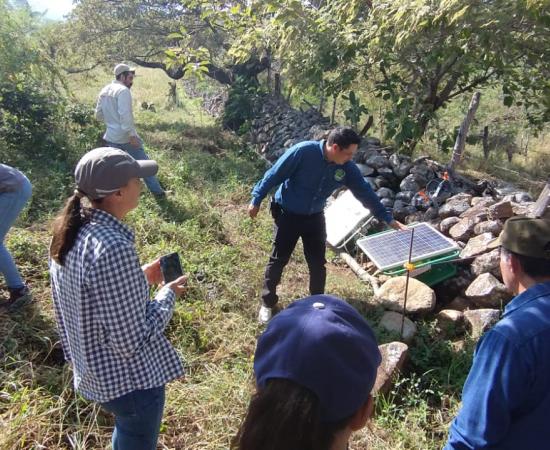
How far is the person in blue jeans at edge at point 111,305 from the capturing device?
1.60 metres

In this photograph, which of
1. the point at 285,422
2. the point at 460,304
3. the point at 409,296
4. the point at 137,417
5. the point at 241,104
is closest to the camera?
the point at 285,422

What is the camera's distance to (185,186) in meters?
6.86

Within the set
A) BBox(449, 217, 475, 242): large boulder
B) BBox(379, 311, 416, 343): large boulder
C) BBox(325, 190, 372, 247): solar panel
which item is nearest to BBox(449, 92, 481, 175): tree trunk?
BBox(449, 217, 475, 242): large boulder

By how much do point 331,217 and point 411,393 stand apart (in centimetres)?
316

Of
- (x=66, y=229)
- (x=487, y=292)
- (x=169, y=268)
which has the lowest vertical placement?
(x=487, y=292)

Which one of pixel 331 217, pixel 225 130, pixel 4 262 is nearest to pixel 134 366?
pixel 4 262

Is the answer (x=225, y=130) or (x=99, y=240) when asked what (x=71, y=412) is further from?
(x=225, y=130)

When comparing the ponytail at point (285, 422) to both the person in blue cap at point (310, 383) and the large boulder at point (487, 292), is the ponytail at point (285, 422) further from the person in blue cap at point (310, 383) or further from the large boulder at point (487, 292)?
the large boulder at point (487, 292)

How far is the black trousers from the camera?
3793mm

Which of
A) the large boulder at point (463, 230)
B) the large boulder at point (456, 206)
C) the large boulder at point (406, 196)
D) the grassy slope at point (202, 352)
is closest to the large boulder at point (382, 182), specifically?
the large boulder at point (406, 196)

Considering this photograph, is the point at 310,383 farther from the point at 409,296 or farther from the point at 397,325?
the point at 409,296

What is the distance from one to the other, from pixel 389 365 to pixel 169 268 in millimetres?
1885

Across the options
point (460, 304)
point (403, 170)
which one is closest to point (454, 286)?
point (460, 304)

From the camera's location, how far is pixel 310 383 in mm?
932
